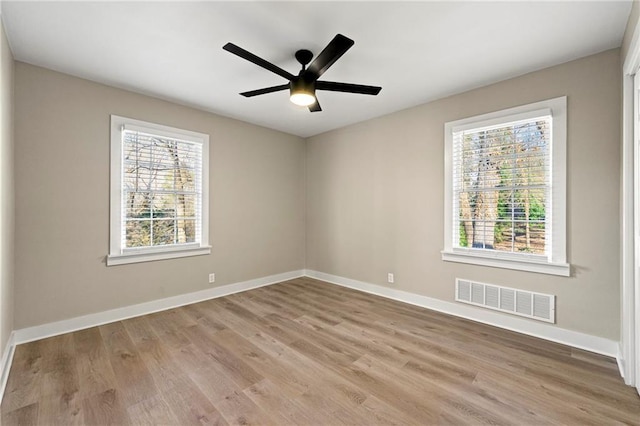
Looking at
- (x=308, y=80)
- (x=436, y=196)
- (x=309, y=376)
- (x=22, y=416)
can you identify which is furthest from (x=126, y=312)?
(x=436, y=196)

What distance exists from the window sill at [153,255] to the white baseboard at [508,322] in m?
2.53

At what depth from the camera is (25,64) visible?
2777 mm

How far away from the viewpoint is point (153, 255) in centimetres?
362

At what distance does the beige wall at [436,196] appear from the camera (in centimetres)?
258

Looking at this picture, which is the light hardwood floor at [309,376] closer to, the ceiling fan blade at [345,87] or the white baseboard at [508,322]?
the white baseboard at [508,322]

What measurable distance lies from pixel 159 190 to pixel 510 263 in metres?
4.29

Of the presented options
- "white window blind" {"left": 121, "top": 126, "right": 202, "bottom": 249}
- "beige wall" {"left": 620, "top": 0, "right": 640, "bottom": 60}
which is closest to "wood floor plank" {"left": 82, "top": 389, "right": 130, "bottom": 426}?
"white window blind" {"left": 121, "top": 126, "right": 202, "bottom": 249}

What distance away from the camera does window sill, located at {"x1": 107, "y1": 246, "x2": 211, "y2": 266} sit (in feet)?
10.8

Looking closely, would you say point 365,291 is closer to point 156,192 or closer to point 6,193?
point 156,192

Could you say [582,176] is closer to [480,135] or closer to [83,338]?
[480,135]

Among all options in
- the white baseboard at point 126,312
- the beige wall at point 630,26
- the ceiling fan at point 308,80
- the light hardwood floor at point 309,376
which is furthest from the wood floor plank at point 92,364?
the beige wall at point 630,26

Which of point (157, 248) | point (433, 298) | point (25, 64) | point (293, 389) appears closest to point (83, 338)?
point (157, 248)

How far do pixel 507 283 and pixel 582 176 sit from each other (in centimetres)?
127

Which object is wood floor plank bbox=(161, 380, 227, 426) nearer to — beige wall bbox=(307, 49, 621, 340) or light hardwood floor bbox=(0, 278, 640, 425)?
light hardwood floor bbox=(0, 278, 640, 425)
